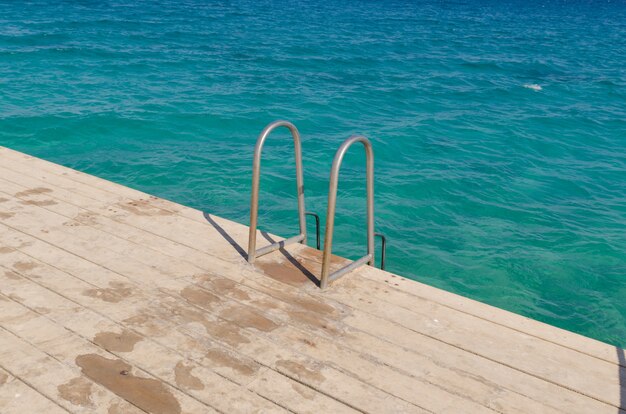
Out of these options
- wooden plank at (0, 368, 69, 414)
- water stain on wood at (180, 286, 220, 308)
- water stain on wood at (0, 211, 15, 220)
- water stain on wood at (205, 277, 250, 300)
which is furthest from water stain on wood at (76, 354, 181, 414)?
water stain on wood at (0, 211, 15, 220)

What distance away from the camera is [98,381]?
3.31 metres

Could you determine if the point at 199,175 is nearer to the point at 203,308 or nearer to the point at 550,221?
the point at 550,221

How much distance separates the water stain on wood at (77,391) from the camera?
3.16 meters

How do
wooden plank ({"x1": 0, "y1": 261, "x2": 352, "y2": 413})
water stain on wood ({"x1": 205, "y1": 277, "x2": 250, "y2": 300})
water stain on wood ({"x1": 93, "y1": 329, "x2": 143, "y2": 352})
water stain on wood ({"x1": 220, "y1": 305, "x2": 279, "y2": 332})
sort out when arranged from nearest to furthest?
wooden plank ({"x1": 0, "y1": 261, "x2": 352, "y2": 413}) → water stain on wood ({"x1": 93, "y1": 329, "x2": 143, "y2": 352}) → water stain on wood ({"x1": 220, "y1": 305, "x2": 279, "y2": 332}) → water stain on wood ({"x1": 205, "y1": 277, "x2": 250, "y2": 300})

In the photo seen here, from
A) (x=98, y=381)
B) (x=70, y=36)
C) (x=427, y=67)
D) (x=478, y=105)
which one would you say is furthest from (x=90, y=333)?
(x=70, y=36)

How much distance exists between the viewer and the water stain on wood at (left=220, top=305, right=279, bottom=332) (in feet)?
12.7

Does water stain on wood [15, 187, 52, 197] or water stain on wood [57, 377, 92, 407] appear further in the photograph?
water stain on wood [15, 187, 52, 197]

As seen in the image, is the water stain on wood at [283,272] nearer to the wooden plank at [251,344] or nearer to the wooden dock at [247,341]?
the wooden dock at [247,341]

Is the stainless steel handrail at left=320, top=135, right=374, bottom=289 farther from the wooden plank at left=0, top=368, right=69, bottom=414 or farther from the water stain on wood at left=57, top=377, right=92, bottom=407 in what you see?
the wooden plank at left=0, top=368, right=69, bottom=414

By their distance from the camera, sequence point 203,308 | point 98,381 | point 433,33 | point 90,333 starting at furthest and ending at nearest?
point 433,33 < point 203,308 < point 90,333 < point 98,381

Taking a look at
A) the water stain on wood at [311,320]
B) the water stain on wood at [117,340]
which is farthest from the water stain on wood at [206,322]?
the water stain on wood at [311,320]

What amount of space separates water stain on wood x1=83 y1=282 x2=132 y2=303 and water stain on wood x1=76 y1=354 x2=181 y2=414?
0.65 m

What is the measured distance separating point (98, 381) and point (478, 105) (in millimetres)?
14925

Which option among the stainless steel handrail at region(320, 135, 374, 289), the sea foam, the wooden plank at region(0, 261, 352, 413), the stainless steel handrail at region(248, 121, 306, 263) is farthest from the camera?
the sea foam
